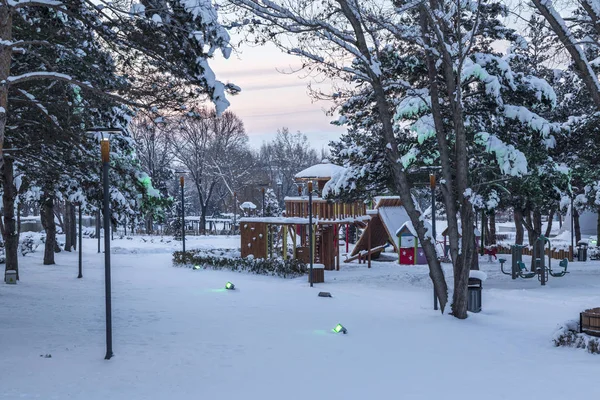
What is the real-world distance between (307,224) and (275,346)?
17.4 meters

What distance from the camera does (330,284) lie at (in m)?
21.0

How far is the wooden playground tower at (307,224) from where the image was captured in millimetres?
25797

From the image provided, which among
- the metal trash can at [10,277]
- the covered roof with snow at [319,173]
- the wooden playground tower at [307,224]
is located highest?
the covered roof with snow at [319,173]

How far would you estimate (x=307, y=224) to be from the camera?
27.1 metres

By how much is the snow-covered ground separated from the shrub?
365 centimetres

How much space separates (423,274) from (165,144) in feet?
103

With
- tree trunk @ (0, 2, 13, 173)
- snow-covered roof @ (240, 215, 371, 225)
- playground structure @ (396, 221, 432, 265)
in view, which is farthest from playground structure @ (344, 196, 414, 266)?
tree trunk @ (0, 2, 13, 173)

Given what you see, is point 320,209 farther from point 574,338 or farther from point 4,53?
point 4,53

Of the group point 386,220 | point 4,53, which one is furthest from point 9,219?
point 386,220

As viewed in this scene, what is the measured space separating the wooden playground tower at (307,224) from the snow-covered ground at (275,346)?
7.20 m

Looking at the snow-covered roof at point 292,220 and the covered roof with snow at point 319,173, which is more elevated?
the covered roof with snow at point 319,173

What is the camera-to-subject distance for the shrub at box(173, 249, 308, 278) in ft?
73.3

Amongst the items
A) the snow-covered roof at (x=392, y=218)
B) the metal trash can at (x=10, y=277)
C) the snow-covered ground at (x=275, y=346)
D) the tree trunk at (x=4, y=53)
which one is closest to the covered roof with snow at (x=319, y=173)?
the snow-covered roof at (x=392, y=218)

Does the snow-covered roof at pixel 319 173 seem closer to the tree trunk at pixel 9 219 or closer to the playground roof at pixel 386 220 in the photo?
the playground roof at pixel 386 220
